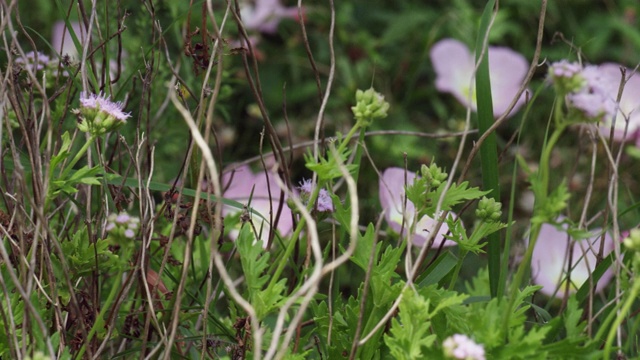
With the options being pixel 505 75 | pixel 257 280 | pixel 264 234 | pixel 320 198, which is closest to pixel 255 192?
pixel 264 234

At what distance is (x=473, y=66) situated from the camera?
1914 mm

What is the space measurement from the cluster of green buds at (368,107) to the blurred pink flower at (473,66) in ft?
3.84

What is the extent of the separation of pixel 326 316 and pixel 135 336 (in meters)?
0.20

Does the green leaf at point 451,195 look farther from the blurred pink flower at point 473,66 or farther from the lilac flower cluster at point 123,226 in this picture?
the blurred pink flower at point 473,66

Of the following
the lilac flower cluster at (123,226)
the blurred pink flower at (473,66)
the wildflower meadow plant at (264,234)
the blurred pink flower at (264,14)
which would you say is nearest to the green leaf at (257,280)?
the wildflower meadow plant at (264,234)

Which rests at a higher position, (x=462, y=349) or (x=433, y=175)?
(x=433, y=175)

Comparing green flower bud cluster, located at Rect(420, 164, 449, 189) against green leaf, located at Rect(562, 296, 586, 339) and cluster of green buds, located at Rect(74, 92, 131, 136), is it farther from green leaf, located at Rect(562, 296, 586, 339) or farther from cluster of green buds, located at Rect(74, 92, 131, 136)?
cluster of green buds, located at Rect(74, 92, 131, 136)

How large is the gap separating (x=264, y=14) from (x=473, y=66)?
1.58ft

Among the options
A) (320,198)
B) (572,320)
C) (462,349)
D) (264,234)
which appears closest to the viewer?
(462,349)

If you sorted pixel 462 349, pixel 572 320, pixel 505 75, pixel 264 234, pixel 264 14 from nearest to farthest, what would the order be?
pixel 462 349
pixel 572 320
pixel 264 234
pixel 505 75
pixel 264 14

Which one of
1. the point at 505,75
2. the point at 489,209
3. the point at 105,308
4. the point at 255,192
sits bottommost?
the point at 105,308

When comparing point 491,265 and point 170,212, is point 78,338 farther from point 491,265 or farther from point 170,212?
point 491,265

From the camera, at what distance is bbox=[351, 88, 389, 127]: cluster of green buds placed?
2.30ft

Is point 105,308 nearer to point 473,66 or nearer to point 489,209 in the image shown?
point 489,209
